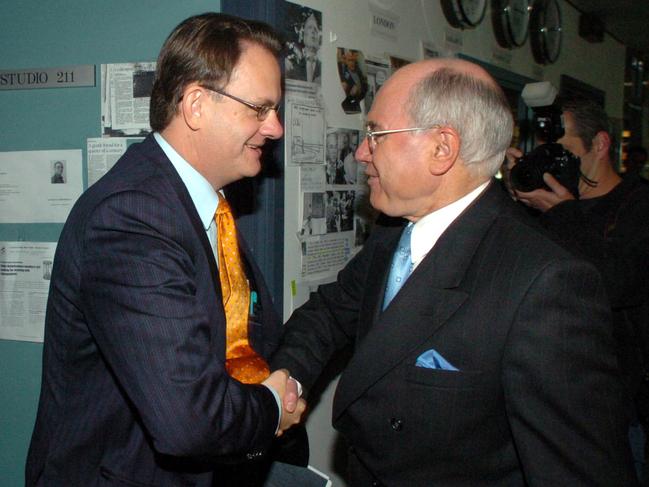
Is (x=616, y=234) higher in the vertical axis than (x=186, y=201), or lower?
lower

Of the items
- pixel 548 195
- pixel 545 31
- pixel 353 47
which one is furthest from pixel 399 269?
pixel 545 31

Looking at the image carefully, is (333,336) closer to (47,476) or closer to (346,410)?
(346,410)

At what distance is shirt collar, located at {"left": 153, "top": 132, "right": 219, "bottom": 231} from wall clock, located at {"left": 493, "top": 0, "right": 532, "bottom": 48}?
333 centimetres

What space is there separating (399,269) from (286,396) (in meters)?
0.47

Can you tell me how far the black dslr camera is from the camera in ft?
9.07

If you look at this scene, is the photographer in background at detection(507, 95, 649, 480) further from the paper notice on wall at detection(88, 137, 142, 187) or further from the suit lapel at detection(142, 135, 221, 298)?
the paper notice on wall at detection(88, 137, 142, 187)

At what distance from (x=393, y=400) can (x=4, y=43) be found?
2097 mm

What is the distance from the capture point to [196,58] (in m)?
1.64

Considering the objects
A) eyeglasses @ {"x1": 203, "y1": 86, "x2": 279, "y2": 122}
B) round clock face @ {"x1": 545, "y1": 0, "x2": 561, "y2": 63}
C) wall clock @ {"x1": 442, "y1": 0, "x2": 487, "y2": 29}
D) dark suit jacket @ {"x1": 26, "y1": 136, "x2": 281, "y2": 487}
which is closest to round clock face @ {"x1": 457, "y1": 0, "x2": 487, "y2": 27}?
wall clock @ {"x1": 442, "y1": 0, "x2": 487, "y2": 29}

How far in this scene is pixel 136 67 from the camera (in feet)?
7.57

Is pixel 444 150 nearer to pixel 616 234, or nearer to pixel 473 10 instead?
pixel 616 234

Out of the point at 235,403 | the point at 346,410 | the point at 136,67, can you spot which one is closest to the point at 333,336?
the point at 346,410

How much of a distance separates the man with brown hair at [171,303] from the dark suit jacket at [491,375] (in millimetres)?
299

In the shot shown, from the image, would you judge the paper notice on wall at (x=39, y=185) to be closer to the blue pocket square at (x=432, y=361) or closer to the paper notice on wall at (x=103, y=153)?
the paper notice on wall at (x=103, y=153)
